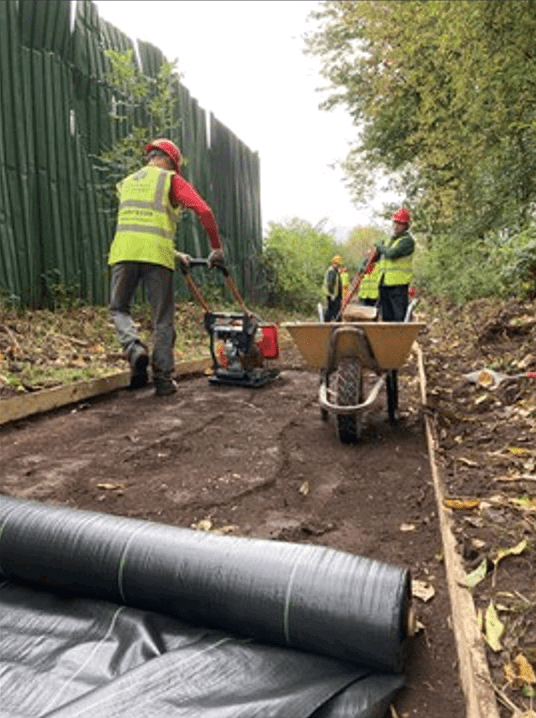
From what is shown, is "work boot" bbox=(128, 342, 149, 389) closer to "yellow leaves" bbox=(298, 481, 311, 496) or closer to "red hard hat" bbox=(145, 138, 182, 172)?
"red hard hat" bbox=(145, 138, 182, 172)

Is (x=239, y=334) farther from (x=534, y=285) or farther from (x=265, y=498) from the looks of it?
(x=534, y=285)

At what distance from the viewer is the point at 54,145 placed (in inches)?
272

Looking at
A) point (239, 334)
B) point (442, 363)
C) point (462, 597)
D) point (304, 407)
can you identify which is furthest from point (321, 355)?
point (442, 363)

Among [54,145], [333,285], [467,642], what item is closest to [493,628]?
[467,642]

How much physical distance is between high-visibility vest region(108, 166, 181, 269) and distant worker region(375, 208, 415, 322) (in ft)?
9.27

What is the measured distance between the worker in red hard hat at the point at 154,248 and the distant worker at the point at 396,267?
2704mm

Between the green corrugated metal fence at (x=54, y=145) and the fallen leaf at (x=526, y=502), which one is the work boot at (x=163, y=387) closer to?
the green corrugated metal fence at (x=54, y=145)

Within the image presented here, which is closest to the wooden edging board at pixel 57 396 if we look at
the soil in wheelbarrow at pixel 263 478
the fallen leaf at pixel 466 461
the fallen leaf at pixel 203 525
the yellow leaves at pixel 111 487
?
the soil in wheelbarrow at pixel 263 478

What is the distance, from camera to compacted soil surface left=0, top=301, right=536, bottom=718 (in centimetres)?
180

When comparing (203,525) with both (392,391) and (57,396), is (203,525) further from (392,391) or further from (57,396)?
(57,396)

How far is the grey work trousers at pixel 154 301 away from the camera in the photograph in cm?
511

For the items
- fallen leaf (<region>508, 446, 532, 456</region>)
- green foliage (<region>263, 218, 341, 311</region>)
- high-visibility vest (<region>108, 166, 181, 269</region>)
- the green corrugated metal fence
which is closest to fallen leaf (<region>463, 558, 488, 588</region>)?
fallen leaf (<region>508, 446, 532, 456</region>)

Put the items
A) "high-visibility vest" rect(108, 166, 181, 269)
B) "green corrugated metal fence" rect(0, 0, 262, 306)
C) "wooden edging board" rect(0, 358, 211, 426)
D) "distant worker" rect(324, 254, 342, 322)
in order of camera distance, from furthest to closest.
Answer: "distant worker" rect(324, 254, 342, 322) < "green corrugated metal fence" rect(0, 0, 262, 306) < "high-visibility vest" rect(108, 166, 181, 269) < "wooden edging board" rect(0, 358, 211, 426)

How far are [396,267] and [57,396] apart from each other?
178 inches
